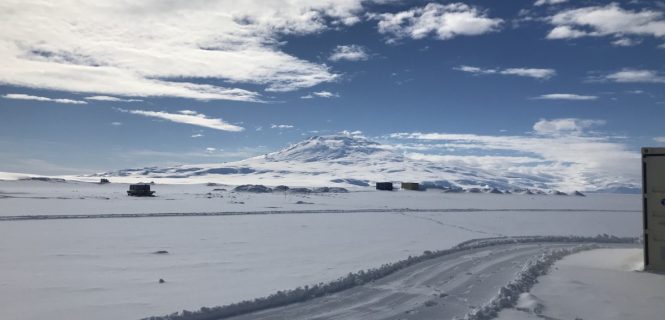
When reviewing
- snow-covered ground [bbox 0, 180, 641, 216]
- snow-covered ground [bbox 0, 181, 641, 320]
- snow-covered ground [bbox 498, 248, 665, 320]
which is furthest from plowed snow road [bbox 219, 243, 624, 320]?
snow-covered ground [bbox 0, 180, 641, 216]

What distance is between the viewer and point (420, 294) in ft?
34.3

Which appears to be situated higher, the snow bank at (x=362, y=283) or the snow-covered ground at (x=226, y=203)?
the snow-covered ground at (x=226, y=203)

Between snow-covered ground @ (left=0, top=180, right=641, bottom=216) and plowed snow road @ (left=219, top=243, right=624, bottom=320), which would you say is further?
snow-covered ground @ (left=0, top=180, right=641, bottom=216)

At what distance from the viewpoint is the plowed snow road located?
347 inches

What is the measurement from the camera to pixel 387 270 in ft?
42.4

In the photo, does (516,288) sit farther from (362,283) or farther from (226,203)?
(226,203)

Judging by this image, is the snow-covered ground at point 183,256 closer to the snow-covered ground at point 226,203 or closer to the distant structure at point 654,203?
the distant structure at point 654,203

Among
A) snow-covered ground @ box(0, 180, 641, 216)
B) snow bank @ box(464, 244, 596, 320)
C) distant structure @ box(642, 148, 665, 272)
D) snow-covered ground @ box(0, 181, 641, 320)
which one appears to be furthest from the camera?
snow-covered ground @ box(0, 180, 641, 216)

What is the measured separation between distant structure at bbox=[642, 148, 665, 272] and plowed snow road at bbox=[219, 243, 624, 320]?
318 centimetres

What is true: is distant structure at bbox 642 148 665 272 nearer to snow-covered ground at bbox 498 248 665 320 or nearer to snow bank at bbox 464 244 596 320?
snow-covered ground at bbox 498 248 665 320

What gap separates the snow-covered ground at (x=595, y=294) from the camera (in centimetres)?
884

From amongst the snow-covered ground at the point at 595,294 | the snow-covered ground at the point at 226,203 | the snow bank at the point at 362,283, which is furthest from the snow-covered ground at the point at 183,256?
the snow-covered ground at the point at 226,203

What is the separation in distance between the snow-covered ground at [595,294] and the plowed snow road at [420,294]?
90 cm

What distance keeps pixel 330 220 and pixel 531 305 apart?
2154 cm
